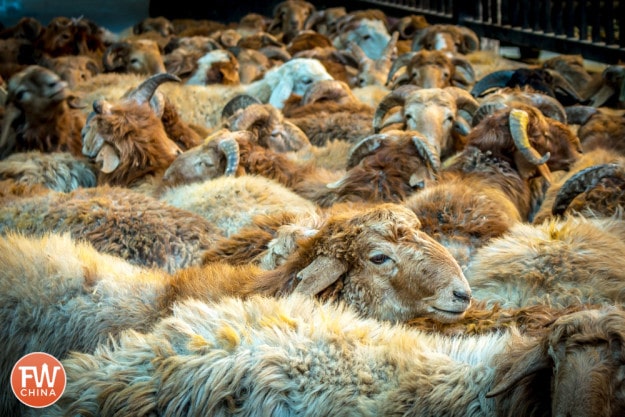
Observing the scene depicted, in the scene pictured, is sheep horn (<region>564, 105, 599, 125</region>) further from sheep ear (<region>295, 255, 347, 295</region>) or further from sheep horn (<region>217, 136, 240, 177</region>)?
sheep ear (<region>295, 255, 347, 295</region>)

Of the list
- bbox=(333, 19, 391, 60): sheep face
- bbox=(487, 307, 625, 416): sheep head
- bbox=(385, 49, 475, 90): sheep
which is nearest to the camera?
bbox=(487, 307, 625, 416): sheep head

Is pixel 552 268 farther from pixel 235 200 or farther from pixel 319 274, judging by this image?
pixel 235 200

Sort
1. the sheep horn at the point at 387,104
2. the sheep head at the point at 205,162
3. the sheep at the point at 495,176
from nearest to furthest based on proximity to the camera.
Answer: the sheep at the point at 495,176 → the sheep head at the point at 205,162 → the sheep horn at the point at 387,104

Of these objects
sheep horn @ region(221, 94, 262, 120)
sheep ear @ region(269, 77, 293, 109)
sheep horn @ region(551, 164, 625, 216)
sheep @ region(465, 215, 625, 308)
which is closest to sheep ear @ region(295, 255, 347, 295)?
sheep @ region(465, 215, 625, 308)

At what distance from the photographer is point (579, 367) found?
284cm

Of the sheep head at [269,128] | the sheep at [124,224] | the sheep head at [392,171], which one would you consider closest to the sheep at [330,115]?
the sheep head at [269,128]

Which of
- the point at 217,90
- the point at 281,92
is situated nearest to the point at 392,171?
the point at 281,92

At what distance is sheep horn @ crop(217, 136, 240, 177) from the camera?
24.0ft

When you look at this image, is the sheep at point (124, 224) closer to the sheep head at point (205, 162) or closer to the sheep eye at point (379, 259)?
the sheep head at point (205, 162)

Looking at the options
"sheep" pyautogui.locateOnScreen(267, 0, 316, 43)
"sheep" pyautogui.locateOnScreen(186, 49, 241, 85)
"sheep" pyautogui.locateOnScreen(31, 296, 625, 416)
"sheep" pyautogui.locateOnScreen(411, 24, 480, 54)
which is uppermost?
"sheep" pyautogui.locateOnScreen(31, 296, 625, 416)

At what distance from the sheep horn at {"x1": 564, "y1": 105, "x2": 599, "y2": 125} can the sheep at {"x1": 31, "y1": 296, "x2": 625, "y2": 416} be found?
6231mm

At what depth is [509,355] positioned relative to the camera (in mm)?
3213

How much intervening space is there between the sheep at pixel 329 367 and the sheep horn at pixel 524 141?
3.47 m

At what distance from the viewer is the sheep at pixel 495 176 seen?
5.87 meters
